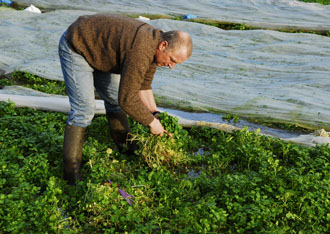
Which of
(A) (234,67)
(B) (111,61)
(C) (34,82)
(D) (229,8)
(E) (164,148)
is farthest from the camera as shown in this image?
(D) (229,8)

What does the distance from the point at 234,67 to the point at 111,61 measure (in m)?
3.60

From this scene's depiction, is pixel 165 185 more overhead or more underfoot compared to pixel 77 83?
more underfoot

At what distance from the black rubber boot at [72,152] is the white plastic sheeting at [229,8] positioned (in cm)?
665

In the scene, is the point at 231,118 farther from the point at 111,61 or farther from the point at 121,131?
the point at 111,61

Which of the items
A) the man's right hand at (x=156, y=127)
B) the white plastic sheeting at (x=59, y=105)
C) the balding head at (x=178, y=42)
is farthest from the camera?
the white plastic sheeting at (x=59, y=105)

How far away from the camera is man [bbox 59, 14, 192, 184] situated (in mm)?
3203

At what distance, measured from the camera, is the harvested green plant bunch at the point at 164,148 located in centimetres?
397

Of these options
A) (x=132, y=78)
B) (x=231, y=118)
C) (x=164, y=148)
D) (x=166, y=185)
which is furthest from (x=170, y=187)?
(x=231, y=118)

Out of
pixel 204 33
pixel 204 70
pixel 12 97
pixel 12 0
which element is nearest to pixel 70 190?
pixel 12 97

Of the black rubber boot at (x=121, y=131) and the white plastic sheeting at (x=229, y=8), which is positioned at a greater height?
the white plastic sheeting at (x=229, y=8)

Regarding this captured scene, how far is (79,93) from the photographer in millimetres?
3533

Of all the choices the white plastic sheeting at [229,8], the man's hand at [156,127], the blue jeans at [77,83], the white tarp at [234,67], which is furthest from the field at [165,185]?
the white plastic sheeting at [229,8]

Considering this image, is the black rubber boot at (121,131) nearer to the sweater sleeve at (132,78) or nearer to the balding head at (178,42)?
the sweater sleeve at (132,78)

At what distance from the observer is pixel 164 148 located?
3.99 m
